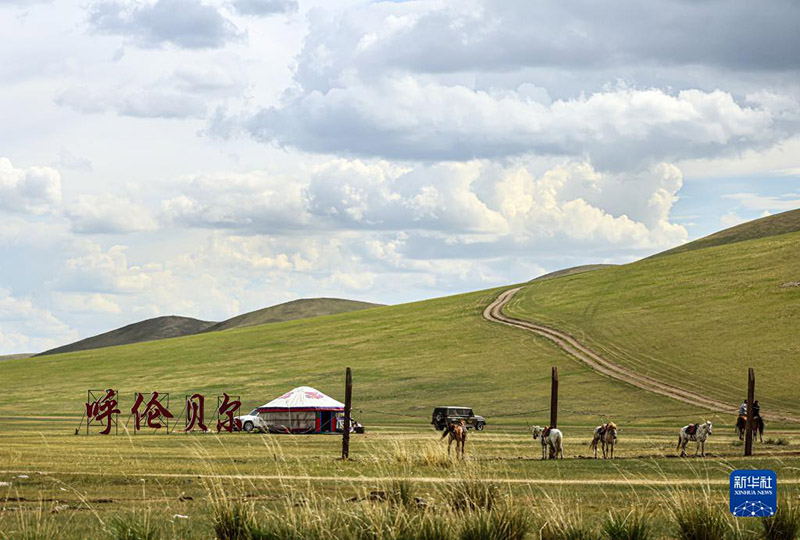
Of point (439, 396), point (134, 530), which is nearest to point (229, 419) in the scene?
point (439, 396)

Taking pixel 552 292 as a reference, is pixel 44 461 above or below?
below

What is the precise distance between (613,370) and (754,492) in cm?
7518

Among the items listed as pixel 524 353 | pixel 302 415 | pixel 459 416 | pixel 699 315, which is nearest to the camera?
pixel 302 415

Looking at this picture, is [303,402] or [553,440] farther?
[303,402]

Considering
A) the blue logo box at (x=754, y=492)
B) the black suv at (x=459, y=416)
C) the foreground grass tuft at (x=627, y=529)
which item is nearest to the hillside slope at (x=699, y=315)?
the black suv at (x=459, y=416)

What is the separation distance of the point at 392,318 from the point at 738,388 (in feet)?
199

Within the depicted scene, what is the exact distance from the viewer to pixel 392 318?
436 ft

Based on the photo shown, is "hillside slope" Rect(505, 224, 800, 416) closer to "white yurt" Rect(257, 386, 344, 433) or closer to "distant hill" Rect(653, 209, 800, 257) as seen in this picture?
"white yurt" Rect(257, 386, 344, 433)

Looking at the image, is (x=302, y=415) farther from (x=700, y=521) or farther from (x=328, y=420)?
(x=700, y=521)

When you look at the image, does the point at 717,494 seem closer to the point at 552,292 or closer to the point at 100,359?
the point at 552,292

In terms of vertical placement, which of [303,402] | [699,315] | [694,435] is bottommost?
[694,435]

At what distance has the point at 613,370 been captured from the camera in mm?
86250

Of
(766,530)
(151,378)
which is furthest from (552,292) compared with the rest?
Result: (766,530)

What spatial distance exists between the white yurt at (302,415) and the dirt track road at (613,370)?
26.2m
